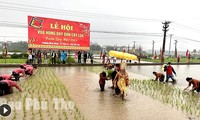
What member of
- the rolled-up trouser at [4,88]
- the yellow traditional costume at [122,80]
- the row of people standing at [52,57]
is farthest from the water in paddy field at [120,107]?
the row of people standing at [52,57]

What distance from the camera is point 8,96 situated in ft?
31.2

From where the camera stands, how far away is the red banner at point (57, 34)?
24.8 metres

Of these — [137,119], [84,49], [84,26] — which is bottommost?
[137,119]

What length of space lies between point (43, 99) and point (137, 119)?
12.7 ft

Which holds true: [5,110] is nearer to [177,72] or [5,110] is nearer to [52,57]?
[52,57]

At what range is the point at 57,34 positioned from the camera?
26.0 metres

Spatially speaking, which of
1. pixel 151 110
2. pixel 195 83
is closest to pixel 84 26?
pixel 195 83

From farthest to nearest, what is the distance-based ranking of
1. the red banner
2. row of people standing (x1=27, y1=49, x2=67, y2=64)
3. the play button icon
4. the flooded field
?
1. the red banner
2. row of people standing (x1=27, y1=49, x2=67, y2=64)
3. the flooded field
4. the play button icon

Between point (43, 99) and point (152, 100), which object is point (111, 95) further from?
point (43, 99)

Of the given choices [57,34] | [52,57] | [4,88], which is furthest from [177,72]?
[4,88]

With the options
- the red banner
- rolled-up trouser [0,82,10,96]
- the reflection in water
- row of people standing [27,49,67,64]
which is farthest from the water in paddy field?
the red banner

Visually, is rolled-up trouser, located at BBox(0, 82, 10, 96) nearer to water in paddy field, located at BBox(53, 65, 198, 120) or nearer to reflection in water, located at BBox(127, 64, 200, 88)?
water in paddy field, located at BBox(53, 65, 198, 120)

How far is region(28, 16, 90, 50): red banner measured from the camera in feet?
81.3

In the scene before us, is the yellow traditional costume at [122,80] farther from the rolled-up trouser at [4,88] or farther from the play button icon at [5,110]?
the rolled-up trouser at [4,88]
